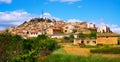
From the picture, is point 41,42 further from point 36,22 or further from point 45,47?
point 36,22

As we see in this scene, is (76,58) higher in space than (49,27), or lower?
lower

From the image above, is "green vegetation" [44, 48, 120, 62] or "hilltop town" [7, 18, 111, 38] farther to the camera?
"hilltop town" [7, 18, 111, 38]

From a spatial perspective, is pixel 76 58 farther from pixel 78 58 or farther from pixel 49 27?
pixel 49 27

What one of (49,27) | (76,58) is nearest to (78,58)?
(76,58)

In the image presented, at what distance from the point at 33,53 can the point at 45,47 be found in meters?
21.5

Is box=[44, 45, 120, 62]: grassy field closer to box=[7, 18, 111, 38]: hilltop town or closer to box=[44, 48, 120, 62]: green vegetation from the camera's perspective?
box=[44, 48, 120, 62]: green vegetation

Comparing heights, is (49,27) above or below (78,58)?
above

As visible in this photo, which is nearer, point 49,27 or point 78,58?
point 78,58

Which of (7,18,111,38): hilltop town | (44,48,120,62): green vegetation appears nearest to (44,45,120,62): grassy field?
(44,48,120,62): green vegetation

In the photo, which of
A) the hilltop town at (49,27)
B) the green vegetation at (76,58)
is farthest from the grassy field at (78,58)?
the hilltop town at (49,27)

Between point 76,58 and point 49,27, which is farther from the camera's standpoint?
point 49,27

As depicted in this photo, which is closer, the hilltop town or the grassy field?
the grassy field

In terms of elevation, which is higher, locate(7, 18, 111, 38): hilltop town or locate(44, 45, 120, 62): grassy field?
locate(7, 18, 111, 38): hilltop town

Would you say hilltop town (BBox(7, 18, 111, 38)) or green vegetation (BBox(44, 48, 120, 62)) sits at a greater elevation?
hilltop town (BBox(7, 18, 111, 38))
